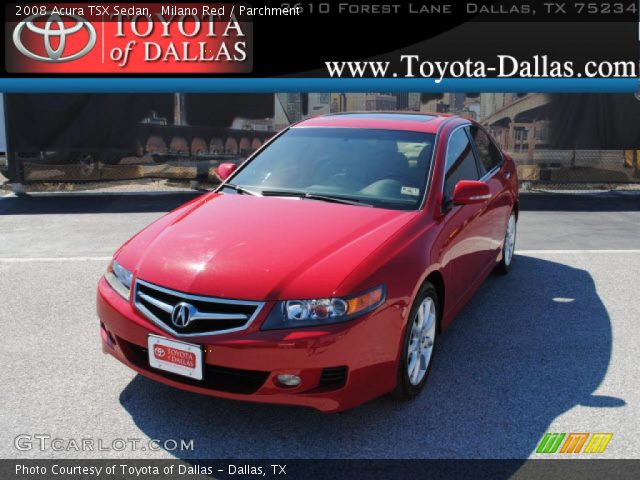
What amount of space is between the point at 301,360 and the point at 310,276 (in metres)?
0.43

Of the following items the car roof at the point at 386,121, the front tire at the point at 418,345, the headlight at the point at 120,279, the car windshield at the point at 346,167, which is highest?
the car roof at the point at 386,121

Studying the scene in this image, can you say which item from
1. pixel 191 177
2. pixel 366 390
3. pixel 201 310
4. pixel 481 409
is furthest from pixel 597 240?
pixel 191 177

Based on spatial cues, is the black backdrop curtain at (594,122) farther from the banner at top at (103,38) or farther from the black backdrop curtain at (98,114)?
the banner at top at (103,38)

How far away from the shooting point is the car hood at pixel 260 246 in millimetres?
3299

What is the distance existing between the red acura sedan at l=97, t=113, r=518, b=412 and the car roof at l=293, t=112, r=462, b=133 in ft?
0.15

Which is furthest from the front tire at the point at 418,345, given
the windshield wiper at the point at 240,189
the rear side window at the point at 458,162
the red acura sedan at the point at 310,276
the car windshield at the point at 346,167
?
the windshield wiper at the point at 240,189

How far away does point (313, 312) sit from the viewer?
324 cm

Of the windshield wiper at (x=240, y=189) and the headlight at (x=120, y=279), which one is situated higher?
the windshield wiper at (x=240, y=189)

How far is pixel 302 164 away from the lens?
477 cm

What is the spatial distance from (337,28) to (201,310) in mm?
10007

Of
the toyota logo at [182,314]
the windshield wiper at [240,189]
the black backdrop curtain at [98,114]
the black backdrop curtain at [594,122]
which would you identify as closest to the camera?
the toyota logo at [182,314]

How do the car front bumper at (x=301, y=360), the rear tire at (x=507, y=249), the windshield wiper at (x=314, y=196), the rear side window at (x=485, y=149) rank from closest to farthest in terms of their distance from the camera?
the car front bumper at (x=301, y=360)
the windshield wiper at (x=314, y=196)
the rear side window at (x=485, y=149)
the rear tire at (x=507, y=249)

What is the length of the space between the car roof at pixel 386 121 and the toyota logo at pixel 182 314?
233 cm

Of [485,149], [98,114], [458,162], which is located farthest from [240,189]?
[98,114]
